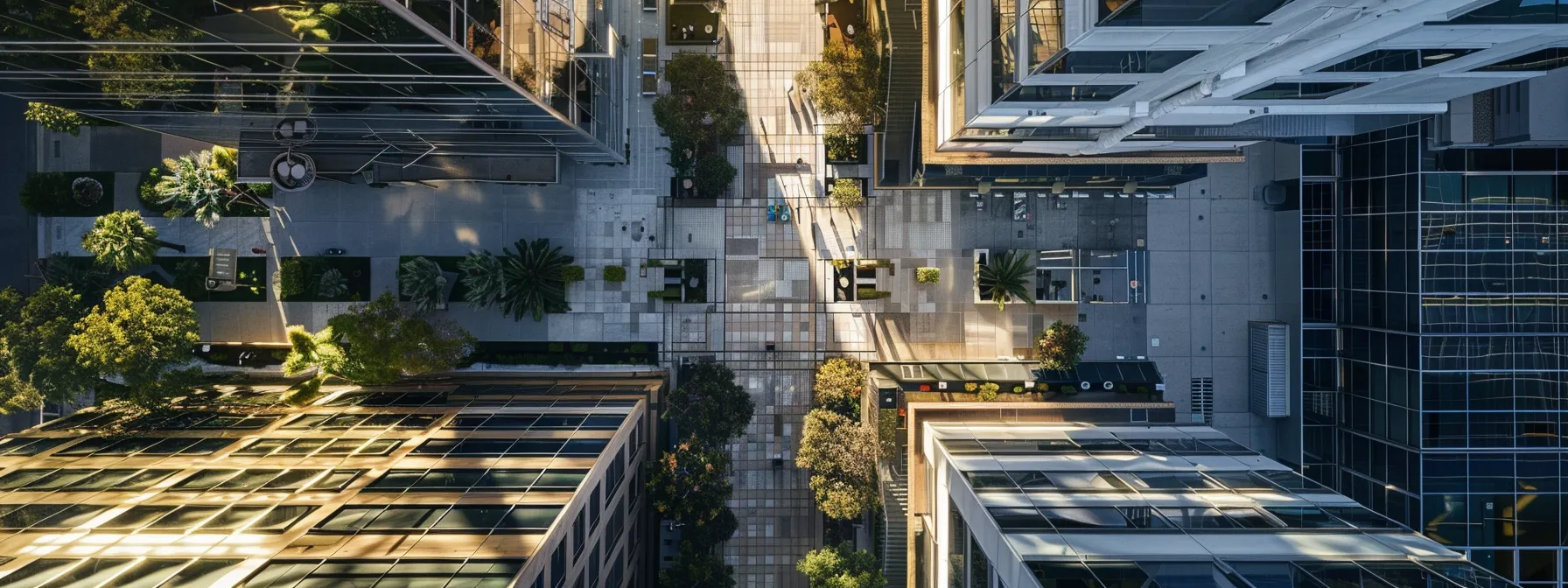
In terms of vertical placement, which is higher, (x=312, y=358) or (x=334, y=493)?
(x=312, y=358)

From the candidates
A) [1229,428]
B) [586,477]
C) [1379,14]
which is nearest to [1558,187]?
[1229,428]

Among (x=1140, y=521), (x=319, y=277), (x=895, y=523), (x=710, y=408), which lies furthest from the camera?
(x=319, y=277)

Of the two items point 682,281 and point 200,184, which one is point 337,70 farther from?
point 200,184

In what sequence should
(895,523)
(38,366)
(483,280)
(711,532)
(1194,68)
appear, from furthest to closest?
(483,280) < (711,532) < (895,523) < (38,366) < (1194,68)

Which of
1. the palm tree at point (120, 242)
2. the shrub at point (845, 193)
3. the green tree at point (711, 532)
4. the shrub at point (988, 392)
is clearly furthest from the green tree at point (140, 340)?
the shrub at point (988, 392)

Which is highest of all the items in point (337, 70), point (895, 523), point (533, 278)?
point (337, 70)

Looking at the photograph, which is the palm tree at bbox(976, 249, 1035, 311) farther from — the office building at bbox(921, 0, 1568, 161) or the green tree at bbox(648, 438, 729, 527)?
the green tree at bbox(648, 438, 729, 527)

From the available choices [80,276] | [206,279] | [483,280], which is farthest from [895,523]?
[80,276]

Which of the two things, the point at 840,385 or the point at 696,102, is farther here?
the point at 840,385
